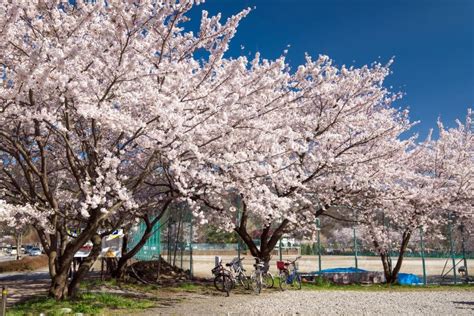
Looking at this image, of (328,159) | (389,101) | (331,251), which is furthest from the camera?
(331,251)

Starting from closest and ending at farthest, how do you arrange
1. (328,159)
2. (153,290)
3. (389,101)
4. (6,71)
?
(6,71) → (328,159) → (153,290) → (389,101)

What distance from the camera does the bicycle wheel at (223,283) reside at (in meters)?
11.2

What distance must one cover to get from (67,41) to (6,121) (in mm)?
2308

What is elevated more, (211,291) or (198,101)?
(198,101)

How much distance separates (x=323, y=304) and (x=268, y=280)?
4279mm

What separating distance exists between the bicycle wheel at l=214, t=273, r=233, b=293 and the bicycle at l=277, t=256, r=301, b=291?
6.06 feet

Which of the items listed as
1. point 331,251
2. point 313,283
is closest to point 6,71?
point 313,283

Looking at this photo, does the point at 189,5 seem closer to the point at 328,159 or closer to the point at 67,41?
the point at 67,41

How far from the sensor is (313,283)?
14.8m

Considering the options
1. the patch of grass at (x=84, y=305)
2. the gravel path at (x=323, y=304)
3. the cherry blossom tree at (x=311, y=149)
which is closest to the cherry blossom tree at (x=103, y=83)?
the patch of grass at (x=84, y=305)

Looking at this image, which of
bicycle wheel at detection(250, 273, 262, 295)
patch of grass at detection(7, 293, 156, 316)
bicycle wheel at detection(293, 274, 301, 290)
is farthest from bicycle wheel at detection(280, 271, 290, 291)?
patch of grass at detection(7, 293, 156, 316)

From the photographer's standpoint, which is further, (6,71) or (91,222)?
(91,222)

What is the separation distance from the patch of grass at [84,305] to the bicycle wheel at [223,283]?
2.26m

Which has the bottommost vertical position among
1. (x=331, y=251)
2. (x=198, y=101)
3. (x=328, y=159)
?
(x=331, y=251)
